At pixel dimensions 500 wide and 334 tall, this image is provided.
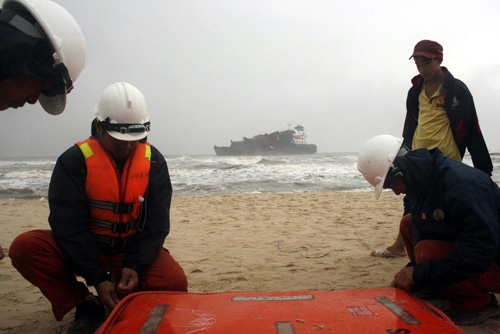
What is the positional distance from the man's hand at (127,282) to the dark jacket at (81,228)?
0.12 ft

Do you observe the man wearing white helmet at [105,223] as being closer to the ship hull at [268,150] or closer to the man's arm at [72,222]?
the man's arm at [72,222]

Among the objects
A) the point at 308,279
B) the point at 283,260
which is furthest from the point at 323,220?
the point at 308,279

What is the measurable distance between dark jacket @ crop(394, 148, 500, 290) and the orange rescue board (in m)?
0.23

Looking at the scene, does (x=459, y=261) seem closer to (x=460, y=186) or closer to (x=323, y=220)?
(x=460, y=186)

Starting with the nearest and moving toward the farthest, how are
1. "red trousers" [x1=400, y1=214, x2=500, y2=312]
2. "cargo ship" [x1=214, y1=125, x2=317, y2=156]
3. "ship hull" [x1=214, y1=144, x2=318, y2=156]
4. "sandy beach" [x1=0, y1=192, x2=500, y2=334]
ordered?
"red trousers" [x1=400, y1=214, x2=500, y2=312], "sandy beach" [x1=0, y1=192, x2=500, y2=334], "cargo ship" [x1=214, y1=125, x2=317, y2=156], "ship hull" [x1=214, y1=144, x2=318, y2=156]

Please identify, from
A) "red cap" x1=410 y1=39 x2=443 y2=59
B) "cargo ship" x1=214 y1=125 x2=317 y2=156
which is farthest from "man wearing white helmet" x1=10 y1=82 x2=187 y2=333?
"cargo ship" x1=214 y1=125 x2=317 y2=156

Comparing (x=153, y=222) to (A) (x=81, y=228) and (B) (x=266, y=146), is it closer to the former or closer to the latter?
(A) (x=81, y=228)

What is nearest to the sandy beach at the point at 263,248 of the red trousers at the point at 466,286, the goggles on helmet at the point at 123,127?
the red trousers at the point at 466,286

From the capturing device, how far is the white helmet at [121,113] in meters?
2.12

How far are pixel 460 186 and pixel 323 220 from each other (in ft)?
12.2

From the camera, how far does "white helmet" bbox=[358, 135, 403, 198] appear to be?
2.17 m

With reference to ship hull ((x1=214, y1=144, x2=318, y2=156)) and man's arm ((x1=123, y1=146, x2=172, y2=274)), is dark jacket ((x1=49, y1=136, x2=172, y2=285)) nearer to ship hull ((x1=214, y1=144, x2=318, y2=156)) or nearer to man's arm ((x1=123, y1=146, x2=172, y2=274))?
man's arm ((x1=123, y1=146, x2=172, y2=274))

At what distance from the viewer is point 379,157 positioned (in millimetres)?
2193

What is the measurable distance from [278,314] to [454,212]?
1.01 meters
